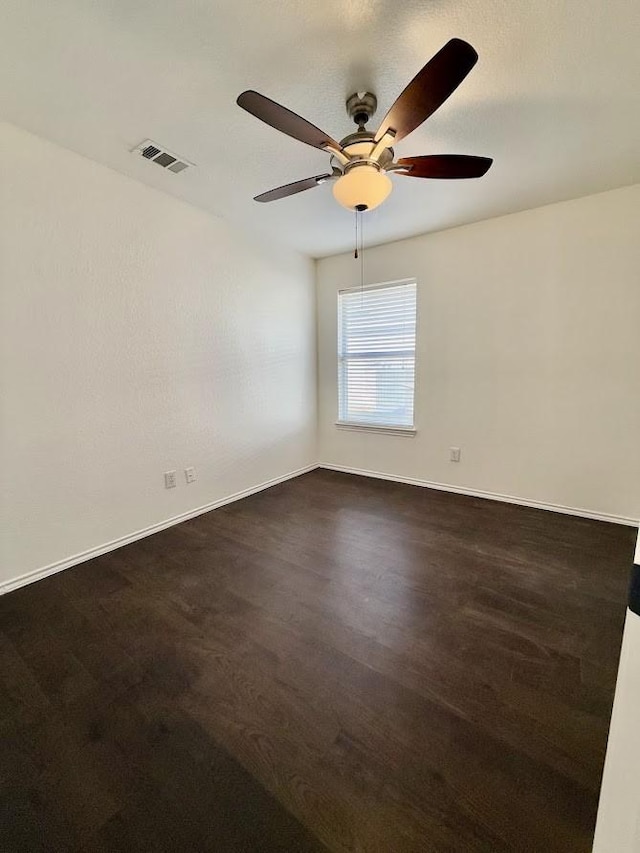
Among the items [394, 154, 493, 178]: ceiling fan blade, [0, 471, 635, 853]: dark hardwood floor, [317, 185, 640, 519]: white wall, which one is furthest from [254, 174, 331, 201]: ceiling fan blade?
[0, 471, 635, 853]: dark hardwood floor

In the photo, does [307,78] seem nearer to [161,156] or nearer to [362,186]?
[362,186]

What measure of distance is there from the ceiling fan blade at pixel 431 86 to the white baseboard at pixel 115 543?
282cm

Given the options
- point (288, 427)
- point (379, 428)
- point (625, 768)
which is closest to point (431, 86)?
point (625, 768)

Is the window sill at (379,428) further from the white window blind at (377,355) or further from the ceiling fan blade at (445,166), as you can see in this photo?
the ceiling fan blade at (445,166)

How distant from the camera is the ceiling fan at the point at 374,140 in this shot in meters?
1.26

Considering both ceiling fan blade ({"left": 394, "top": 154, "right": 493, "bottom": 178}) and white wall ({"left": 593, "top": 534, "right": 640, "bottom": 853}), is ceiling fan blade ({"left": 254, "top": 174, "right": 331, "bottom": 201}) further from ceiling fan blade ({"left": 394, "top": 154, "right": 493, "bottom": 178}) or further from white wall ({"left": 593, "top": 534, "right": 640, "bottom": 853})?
white wall ({"left": 593, "top": 534, "right": 640, "bottom": 853})

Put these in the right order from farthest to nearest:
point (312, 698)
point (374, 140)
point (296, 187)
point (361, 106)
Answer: point (296, 187)
point (361, 106)
point (374, 140)
point (312, 698)

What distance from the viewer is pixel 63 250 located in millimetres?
2135

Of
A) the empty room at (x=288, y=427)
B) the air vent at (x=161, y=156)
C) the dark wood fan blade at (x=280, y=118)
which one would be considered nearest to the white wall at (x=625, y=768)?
the empty room at (x=288, y=427)

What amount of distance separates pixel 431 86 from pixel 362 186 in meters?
0.46

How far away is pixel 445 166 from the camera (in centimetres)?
172

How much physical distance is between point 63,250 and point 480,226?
3.21m

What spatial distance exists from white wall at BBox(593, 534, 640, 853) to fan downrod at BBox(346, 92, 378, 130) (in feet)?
6.96

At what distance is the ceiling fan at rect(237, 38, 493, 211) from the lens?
126 centimetres
